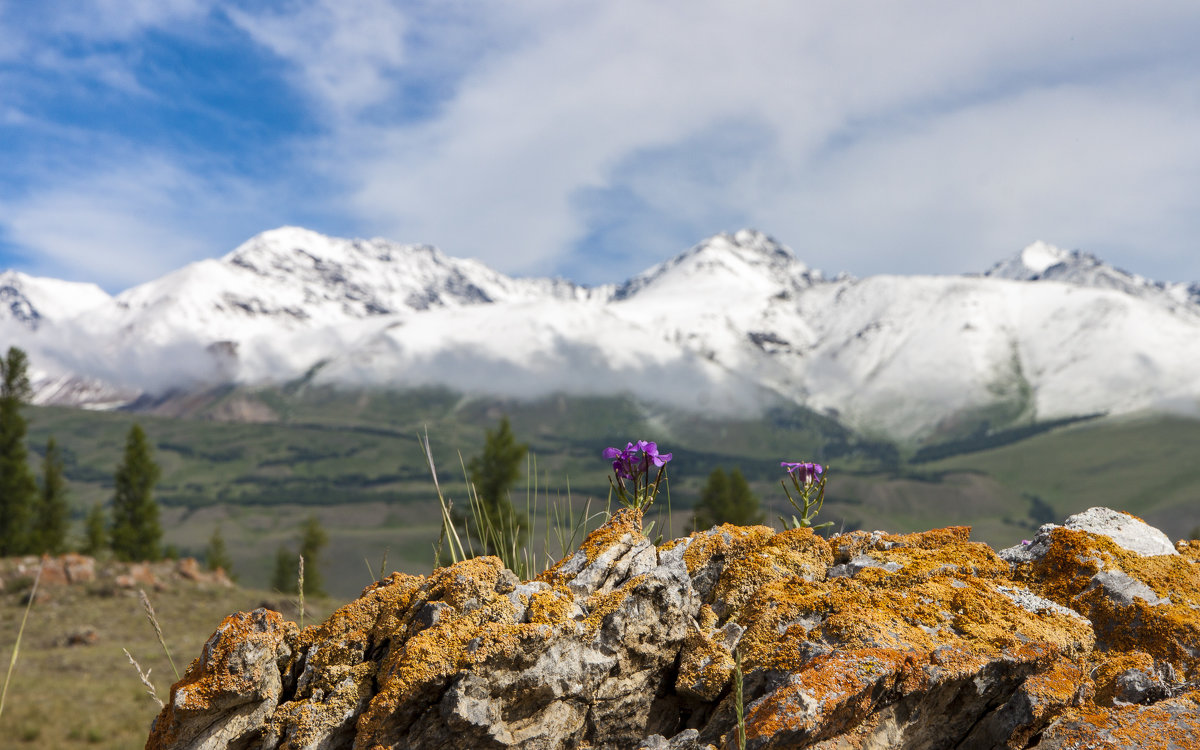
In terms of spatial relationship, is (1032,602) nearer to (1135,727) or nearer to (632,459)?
(1135,727)

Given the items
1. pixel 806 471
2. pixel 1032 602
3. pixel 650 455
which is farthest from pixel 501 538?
pixel 1032 602

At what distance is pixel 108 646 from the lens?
3894cm

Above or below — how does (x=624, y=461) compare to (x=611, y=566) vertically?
above

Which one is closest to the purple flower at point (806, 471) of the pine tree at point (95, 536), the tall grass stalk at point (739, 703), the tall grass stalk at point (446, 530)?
the tall grass stalk at point (446, 530)

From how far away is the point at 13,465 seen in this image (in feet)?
295

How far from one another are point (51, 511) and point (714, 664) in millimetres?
113040

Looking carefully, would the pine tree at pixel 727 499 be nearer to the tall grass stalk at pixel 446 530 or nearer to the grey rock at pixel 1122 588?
the tall grass stalk at pixel 446 530

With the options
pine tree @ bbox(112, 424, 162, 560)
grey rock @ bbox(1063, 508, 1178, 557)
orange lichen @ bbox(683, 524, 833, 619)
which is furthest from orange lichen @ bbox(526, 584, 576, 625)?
pine tree @ bbox(112, 424, 162, 560)

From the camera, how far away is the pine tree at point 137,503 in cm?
10019

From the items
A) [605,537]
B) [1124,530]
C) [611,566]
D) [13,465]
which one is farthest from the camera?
[13,465]

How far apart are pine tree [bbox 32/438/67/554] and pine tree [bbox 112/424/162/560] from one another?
626cm

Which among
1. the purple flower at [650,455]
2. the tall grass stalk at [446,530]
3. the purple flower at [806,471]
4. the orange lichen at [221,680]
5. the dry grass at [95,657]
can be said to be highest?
the purple flower at [650,455]

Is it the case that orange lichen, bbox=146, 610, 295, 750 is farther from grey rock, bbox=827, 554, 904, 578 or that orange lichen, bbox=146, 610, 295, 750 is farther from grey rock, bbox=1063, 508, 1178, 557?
grey rock, bbox=1063, 508, 1178, 557

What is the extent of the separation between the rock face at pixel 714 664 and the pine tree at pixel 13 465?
104 metres
